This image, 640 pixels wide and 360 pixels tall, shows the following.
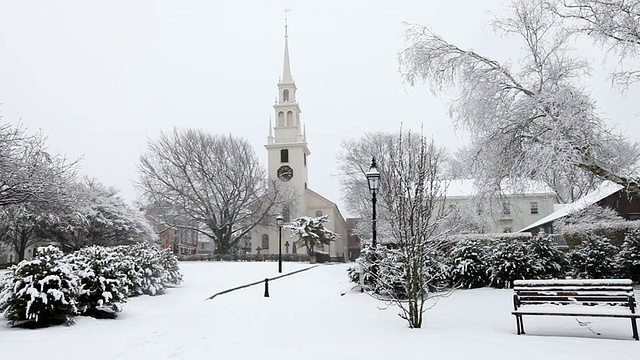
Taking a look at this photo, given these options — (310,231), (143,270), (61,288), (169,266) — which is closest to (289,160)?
(310,231)

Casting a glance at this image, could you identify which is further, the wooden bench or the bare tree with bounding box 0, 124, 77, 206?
the bare tree with bounding box 0, 124, 77, 206

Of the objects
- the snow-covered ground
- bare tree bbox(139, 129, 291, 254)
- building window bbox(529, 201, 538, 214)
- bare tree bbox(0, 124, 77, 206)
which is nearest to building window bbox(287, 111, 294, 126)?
bare tree bbox(139, 129, 291, 254)

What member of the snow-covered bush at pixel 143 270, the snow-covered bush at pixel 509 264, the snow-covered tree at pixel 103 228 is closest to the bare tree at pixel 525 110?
the snow-covered bush at pixel 509 264

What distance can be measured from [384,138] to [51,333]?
3703 cm

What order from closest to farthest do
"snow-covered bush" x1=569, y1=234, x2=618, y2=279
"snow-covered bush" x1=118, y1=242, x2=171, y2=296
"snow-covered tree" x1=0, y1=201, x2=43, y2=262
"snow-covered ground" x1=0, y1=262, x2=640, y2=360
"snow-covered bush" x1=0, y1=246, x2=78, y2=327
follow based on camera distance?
"snow-covered ground" x1=0, y1=262, x2=640, y2=360, "snow-covered bush" x1=0, y1=246, x2=78, y2=327, "snow-covered bush" x1=569, y1=234, x2=618, y2=279, "snow-covered bush" x1=118, y1=242, x2=171, y2=296, "snow-covered tree" x1=0, y1=201, x2=43, y2=262

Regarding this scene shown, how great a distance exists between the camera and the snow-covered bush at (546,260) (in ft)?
42.1

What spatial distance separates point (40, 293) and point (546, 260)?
1219 cm

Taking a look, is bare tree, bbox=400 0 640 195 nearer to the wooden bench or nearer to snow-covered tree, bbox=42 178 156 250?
the wooden bench

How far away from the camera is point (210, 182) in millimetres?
42875

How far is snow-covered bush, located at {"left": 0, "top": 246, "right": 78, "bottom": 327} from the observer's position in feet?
27.3

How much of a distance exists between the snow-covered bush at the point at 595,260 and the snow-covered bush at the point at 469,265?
240 cm

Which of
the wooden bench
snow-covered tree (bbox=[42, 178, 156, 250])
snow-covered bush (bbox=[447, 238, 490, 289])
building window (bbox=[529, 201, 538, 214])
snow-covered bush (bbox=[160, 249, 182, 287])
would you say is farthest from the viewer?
building window (bbox=[529, 201, 538, 214])

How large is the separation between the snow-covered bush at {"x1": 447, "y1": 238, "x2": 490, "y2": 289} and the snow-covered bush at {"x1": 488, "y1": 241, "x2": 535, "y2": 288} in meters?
0.24

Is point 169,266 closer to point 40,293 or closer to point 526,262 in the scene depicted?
point 40,293
